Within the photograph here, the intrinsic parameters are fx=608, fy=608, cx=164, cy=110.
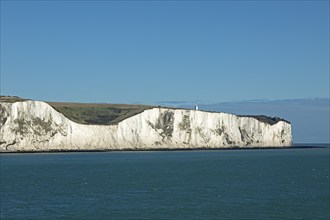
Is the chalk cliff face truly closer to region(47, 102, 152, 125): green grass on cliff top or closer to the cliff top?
the cliff top

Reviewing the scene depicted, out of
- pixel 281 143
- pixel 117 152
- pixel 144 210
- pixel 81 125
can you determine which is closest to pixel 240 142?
pixel 281 143

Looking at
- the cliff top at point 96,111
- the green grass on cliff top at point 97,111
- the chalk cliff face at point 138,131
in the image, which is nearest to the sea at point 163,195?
the chalk cliff face at point 138,131

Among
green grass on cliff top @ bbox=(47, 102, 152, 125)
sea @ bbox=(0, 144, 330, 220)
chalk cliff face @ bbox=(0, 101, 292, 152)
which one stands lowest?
sea @ bbox=(0, 144, 330, 220)

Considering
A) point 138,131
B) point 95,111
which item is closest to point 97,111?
point 95,111

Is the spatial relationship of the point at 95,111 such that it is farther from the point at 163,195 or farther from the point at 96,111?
the point at 163,195

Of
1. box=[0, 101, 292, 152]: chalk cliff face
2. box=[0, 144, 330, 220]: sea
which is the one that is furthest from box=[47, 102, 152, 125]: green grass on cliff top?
box=[0, 144, 330, 220]: sea

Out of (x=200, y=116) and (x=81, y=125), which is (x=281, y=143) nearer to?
(x=200, y=116)
